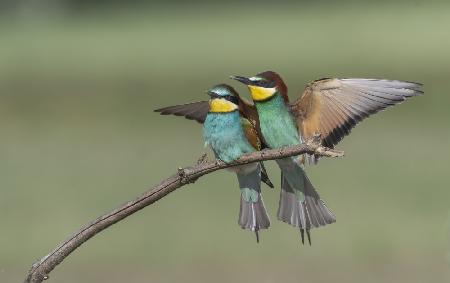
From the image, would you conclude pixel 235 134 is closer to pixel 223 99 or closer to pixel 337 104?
pixel 223 99

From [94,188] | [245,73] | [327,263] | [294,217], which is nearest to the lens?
[294,217]

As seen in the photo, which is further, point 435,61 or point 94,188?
point 435,61

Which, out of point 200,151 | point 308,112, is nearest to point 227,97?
point 308,112

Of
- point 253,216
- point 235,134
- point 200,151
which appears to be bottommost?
point 200,151

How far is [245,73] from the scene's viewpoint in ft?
30.4

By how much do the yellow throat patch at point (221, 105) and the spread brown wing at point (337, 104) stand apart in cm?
15

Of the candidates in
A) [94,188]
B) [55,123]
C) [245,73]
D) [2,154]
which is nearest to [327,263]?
[94,188]

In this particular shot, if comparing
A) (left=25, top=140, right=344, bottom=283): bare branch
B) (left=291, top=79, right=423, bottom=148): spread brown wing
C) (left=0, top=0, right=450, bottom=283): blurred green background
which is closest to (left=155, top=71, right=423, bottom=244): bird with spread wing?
(left=291, top=79, right=423, bottom=148): spread brown wing

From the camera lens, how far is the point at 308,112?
2832 mm

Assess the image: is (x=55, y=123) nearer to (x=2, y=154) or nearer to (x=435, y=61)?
(x=2, y=154)

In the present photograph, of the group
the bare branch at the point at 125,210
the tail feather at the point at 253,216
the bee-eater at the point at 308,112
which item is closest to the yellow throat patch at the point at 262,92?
the bee-eater at the point at 308,112

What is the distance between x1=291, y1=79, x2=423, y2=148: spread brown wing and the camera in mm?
2703

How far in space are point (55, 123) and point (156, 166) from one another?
2090mm

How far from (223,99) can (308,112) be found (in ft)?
0.67
